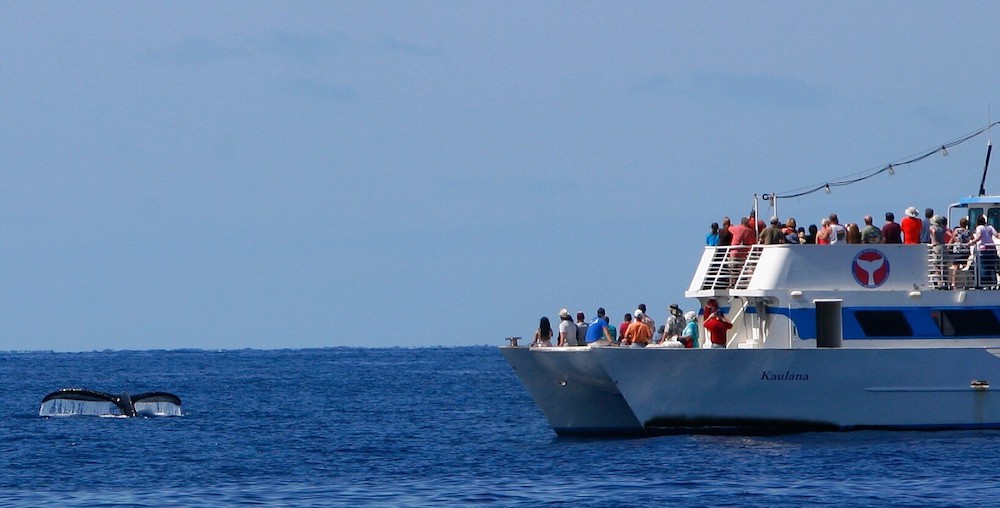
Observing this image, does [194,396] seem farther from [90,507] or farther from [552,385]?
[90,507]

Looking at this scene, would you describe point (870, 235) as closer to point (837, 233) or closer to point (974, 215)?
point (837, 233)

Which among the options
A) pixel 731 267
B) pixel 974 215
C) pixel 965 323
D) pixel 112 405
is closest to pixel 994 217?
pixel 974 215

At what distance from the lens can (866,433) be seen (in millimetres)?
32094

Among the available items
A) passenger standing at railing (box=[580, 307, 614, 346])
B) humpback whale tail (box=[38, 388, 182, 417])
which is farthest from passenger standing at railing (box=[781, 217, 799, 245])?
humpback whale tail (box=[38, 388, 182, 417])

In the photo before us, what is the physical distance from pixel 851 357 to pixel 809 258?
202cm

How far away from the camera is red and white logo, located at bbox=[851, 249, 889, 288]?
32.2m

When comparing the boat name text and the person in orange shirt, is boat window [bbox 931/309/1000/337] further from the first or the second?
the person in orange shirt

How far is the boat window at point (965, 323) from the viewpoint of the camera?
106 feet

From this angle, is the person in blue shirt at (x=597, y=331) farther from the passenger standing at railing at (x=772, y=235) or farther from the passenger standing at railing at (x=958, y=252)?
the passenger standing at railing at (x=958, y=252)

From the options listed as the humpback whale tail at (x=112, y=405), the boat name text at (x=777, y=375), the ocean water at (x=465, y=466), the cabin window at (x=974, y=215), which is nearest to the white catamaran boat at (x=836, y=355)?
the boat name text at (x=777, y=375)

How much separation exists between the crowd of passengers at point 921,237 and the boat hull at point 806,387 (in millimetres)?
1635

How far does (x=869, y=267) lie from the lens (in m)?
32.3

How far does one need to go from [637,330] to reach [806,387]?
3.36m

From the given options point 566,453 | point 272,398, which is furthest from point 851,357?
point 272,398
